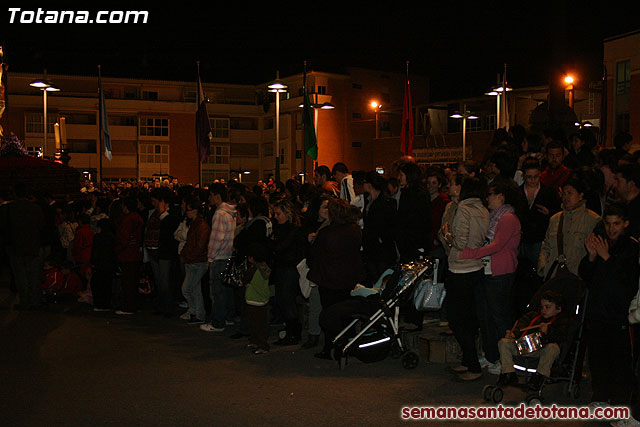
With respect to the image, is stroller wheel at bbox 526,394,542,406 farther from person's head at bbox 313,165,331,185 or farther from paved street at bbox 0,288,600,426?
person's head at bbox 313,165,331,185

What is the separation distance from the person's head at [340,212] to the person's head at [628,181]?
3362 millimetres

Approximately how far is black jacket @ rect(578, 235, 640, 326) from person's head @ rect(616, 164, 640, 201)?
95cm

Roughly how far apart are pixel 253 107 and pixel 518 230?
57.6 meters

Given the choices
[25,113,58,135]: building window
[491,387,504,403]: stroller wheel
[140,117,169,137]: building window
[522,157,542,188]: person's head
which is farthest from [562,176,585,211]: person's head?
[25,113,58,135]: building window

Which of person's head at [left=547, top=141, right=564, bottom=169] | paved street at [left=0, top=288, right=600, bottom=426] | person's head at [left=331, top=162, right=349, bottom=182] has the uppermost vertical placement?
person's head at [left=547, top=141, right=564, bottom=169]

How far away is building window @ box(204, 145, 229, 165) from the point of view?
62.6 metres

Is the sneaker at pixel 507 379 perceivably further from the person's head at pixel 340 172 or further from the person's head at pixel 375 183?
the person's head at pixel 340 172

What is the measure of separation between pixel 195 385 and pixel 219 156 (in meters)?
56.5

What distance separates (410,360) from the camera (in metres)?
8.30

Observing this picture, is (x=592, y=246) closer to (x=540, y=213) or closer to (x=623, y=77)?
(x=540, y=213)

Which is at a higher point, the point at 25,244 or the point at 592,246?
the point at 592,246

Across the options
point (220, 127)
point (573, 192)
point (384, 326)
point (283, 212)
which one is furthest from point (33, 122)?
point (573, 192)

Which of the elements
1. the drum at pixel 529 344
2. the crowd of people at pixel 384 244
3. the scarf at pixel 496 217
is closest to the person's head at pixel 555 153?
the crowd of people at pixel 384 244

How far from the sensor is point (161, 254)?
12.1 m
